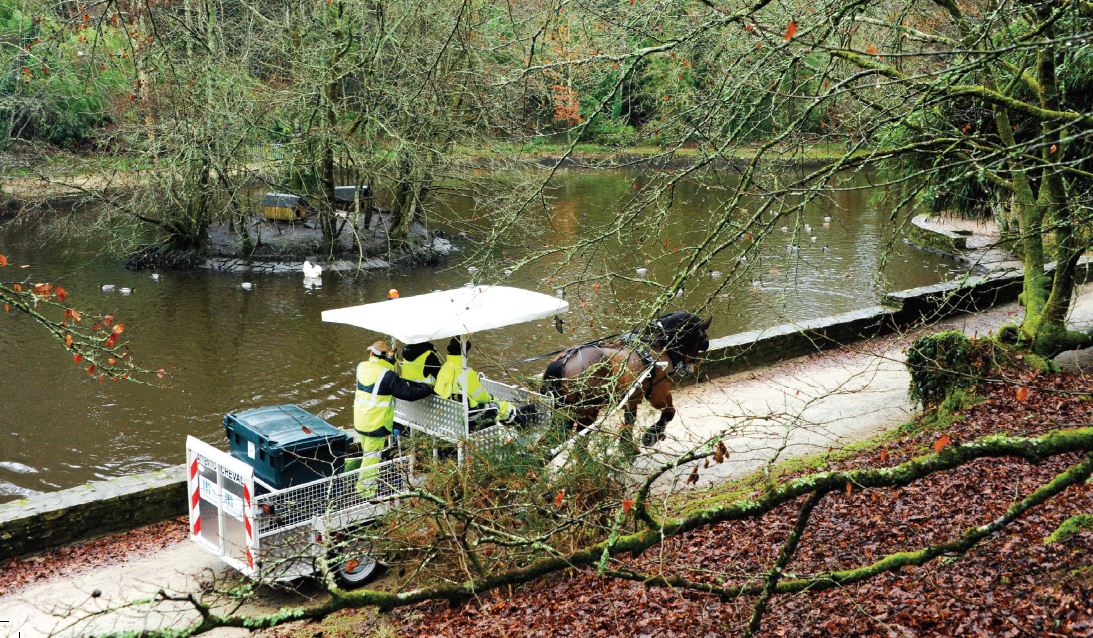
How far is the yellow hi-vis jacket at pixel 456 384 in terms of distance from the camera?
9453mm

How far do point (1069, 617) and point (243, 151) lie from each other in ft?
67.7

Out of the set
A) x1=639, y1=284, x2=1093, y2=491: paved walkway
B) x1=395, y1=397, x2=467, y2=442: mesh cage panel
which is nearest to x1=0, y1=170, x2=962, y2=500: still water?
x1=395, y1=397, x2=467, y2=442: mesh cage panel

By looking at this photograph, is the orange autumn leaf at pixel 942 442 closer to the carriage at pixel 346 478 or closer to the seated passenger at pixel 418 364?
the carriage at pixel 346 478

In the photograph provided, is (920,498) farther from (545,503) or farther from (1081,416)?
(545,503)

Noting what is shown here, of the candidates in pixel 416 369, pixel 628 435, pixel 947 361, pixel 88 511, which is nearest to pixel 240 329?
pixel 88 511

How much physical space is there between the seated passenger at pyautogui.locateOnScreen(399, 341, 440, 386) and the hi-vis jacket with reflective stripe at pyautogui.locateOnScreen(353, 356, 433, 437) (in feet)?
2.33

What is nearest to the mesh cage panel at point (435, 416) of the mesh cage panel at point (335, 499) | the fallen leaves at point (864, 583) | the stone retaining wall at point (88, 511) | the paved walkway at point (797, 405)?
the mesh cage panel at point (335, 499)

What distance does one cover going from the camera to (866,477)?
15.6 ft

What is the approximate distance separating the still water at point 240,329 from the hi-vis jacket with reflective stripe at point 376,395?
3.42ft

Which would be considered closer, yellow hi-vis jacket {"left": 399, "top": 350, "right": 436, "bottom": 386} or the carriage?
the carriage

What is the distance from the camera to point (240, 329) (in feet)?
68.1

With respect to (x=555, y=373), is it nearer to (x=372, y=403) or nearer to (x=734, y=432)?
(x=372, y=403)

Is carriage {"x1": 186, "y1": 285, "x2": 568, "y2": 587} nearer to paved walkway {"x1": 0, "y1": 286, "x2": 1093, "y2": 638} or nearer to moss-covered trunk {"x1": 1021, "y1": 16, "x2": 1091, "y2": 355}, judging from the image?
paved walkway {"x1": 0, "y1": 286, "x2": 1093, "y2": 638}

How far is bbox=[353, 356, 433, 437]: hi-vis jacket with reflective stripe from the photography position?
29.9 ft
